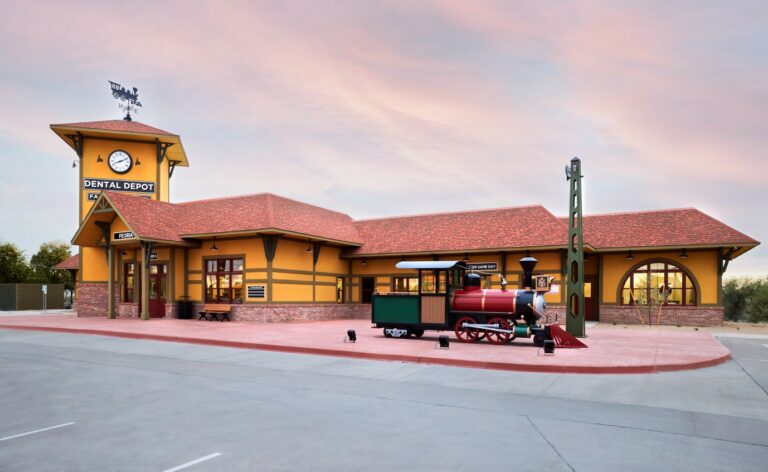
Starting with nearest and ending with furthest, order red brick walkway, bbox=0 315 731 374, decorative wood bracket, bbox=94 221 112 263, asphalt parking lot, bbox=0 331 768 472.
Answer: asphalt parking lot, bbox=0 331 768 472 < red brick walkway, bbox=0 315 731 374 < decorative wood bracket, bbox=94 221 112 263

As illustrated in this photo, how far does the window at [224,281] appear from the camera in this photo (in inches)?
1046

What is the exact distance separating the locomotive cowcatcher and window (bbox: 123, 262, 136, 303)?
16846 millimetres

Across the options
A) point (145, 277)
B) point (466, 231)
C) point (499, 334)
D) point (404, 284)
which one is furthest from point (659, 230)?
point (145, 277)

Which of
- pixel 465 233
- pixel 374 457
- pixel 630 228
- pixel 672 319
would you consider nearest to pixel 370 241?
pixel 465 233

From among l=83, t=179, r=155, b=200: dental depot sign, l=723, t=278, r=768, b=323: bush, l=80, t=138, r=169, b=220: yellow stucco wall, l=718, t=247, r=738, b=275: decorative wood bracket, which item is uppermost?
l=80, t=138, r=169, b=220: yellow stucco wall

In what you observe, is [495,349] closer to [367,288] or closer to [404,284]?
[404,284]

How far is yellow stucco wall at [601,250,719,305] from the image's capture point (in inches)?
1007

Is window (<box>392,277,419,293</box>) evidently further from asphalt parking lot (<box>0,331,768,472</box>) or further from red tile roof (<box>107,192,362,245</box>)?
asphalt parking lot (<box>0,331,768,472</box>)

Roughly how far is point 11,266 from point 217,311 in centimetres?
4558

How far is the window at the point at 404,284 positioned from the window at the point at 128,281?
14.1m

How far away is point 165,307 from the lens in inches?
1078

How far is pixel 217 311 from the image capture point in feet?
85.0

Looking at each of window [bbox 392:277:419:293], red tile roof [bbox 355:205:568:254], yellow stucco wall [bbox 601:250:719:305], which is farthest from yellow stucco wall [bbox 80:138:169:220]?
yellow stucco wall [bbox 601:250:719:305]

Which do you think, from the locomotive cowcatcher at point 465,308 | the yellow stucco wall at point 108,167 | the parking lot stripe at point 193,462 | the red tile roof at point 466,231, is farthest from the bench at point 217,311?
the parking lot stripe at point 193,462
